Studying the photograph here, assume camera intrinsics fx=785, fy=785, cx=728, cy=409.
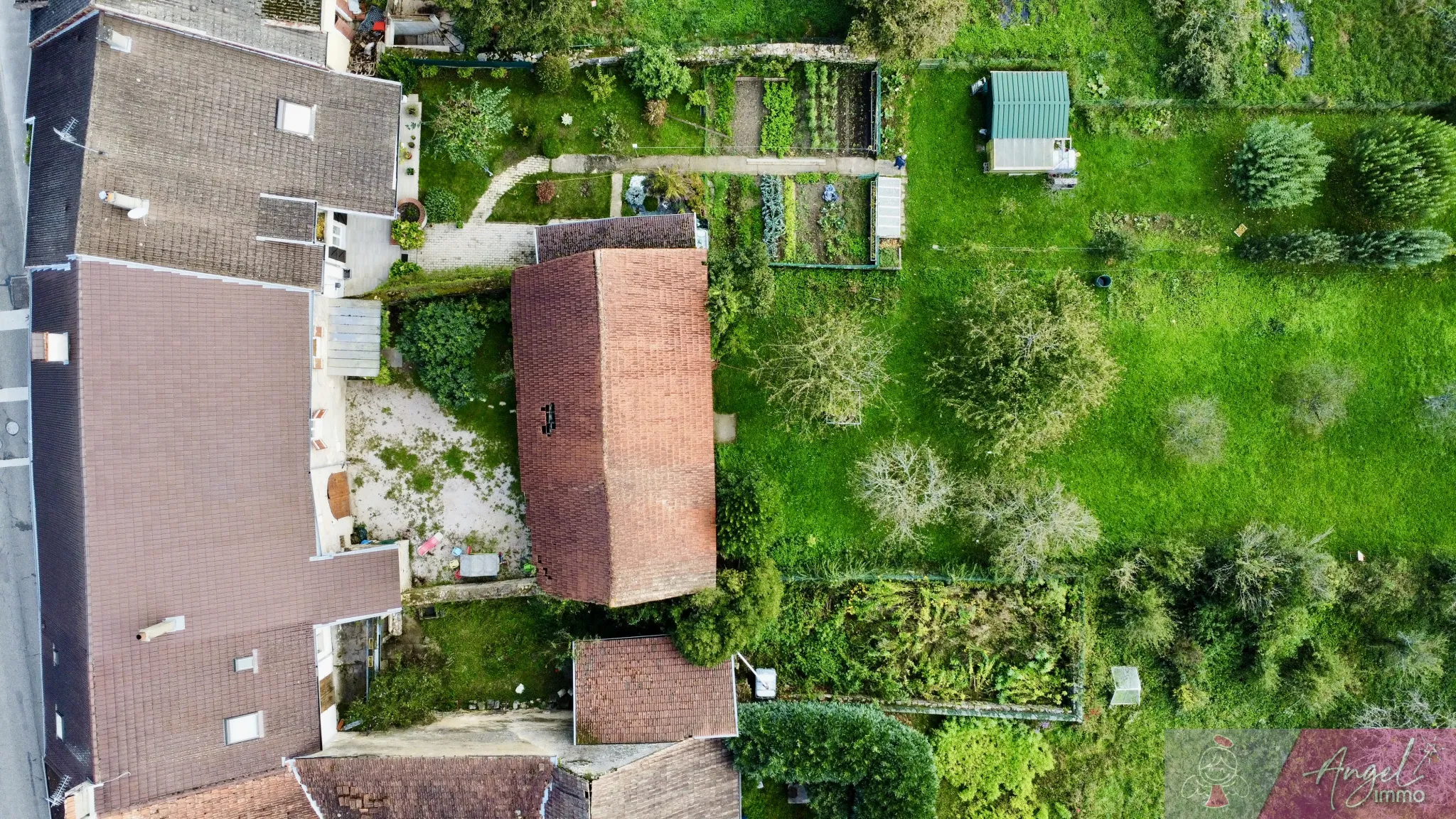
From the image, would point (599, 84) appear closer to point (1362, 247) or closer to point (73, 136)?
point (73, 136)

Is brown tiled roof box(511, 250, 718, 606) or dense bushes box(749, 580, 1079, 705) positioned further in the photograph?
dense bushes box(749, 580, 1079, 705)

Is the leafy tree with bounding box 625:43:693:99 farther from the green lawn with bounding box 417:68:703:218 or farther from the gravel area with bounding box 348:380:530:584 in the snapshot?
the gravel area with bounding box 348:380:530:584

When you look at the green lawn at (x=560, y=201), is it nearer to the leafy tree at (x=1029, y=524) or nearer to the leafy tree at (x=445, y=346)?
the leafy tree at (x=445, y=346)

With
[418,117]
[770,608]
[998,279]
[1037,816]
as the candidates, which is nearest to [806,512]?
[770,608]

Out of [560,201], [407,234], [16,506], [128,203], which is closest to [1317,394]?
[560,201]

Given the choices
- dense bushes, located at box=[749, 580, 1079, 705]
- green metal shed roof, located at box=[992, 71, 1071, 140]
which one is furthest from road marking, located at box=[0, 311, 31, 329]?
green metal shed roof, located at box=[992, 71, 1071, 140]

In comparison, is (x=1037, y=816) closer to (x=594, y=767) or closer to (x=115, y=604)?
(x=594, y=767)
